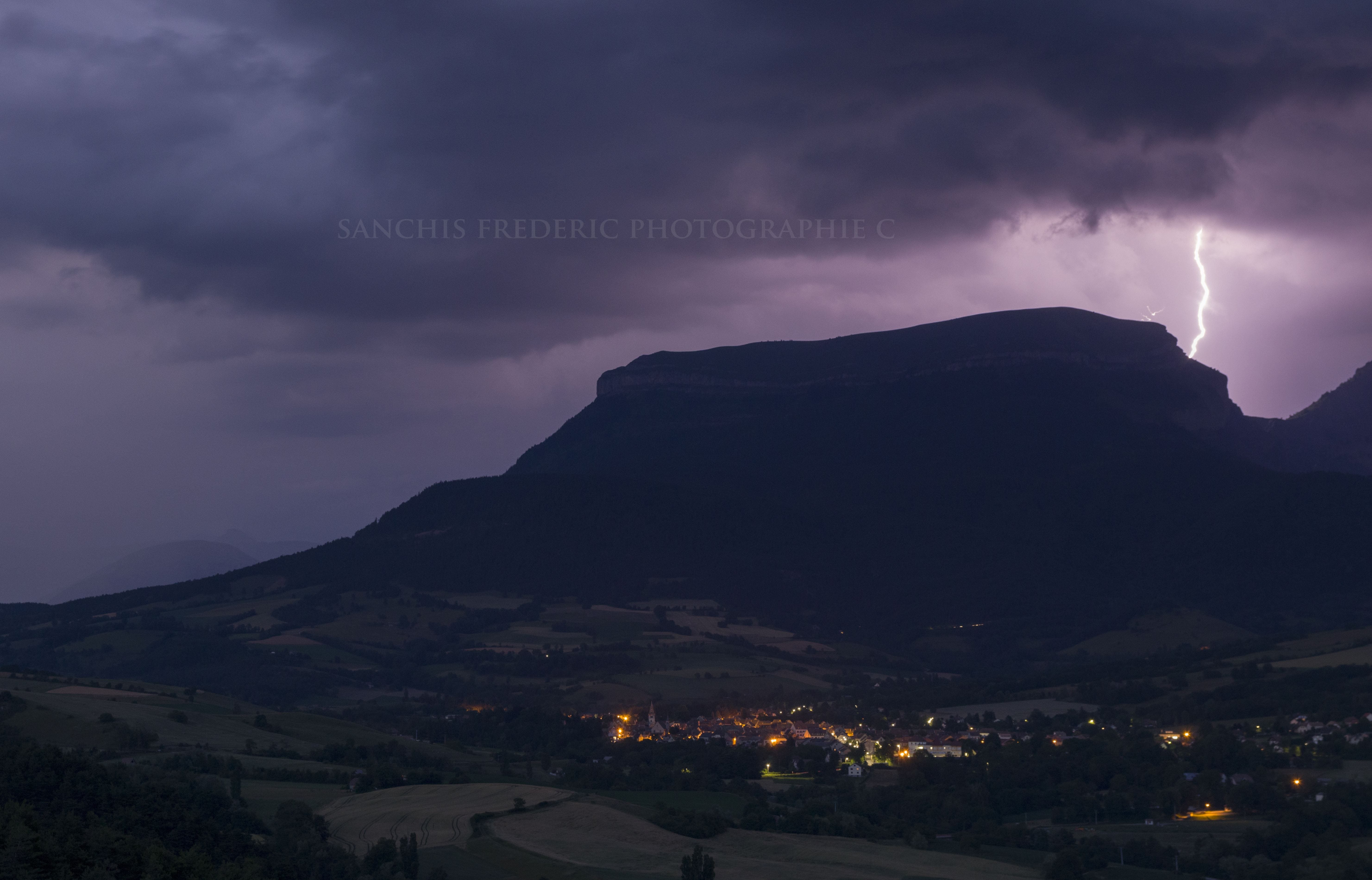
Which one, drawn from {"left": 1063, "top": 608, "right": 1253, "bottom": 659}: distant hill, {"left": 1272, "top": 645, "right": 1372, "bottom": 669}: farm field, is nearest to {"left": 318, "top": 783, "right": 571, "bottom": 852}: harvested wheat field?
{"left": 1272, "top": 645, "right": 1372, "bottom": 669}: farm field

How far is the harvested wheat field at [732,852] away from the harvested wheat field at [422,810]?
8.67ft

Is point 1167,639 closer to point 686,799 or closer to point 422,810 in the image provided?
point 686,799

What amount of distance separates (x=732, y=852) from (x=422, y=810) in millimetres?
19093

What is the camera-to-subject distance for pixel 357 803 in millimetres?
81438

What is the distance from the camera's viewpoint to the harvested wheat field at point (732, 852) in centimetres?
6812

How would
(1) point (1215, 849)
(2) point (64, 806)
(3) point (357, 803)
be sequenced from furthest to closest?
(3) point (357, 803) → (1) point (1215, 849) → (2) point (64, 806)

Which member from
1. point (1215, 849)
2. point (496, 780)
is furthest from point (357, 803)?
point (1215, 849)

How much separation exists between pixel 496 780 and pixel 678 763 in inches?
740

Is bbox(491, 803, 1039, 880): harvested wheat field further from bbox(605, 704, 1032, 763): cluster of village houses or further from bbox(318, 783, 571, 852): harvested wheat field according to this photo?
bbox(605, 704, 1032, 763): cluster of village houses

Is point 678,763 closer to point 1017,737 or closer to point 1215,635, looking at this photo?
point 1017,737

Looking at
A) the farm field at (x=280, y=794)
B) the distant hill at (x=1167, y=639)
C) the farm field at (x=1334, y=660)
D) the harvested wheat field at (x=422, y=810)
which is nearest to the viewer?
the harvested wheat field at (x=422, y=810)

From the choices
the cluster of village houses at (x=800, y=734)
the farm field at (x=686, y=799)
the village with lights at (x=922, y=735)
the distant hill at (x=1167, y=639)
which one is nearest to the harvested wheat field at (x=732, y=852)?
the farm field at (x=686, y=799)

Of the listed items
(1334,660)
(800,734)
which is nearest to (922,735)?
(800,734)

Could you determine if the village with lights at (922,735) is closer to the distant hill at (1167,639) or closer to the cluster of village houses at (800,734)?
the cluster of village houses at (800,734)
